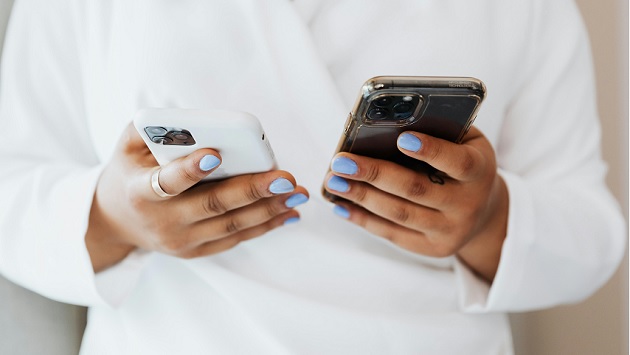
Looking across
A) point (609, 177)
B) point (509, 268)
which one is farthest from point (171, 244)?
point (609, 177)

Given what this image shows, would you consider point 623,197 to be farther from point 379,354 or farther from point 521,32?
point 379,354

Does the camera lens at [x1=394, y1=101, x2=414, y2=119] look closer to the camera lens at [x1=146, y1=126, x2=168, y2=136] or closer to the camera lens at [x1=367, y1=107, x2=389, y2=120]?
the camera lens at [x1=367, y1=107, x2=389, y2=120]

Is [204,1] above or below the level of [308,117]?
above

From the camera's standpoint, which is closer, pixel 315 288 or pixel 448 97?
pixel 448 97

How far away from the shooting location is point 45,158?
715 millimetres

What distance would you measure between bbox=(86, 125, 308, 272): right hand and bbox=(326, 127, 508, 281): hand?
58mm

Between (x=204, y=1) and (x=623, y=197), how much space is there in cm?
74

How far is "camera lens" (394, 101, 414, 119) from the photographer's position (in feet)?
1.57

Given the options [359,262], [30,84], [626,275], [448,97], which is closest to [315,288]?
[359,262]

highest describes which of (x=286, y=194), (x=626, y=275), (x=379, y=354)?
(x=286, y=194)

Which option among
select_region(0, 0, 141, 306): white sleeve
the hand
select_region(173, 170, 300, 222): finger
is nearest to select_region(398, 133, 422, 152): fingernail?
the hand

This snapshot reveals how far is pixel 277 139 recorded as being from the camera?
646mm

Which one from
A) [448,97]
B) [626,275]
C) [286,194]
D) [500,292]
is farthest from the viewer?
[626,275]

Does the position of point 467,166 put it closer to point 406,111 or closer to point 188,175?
point 406,111
